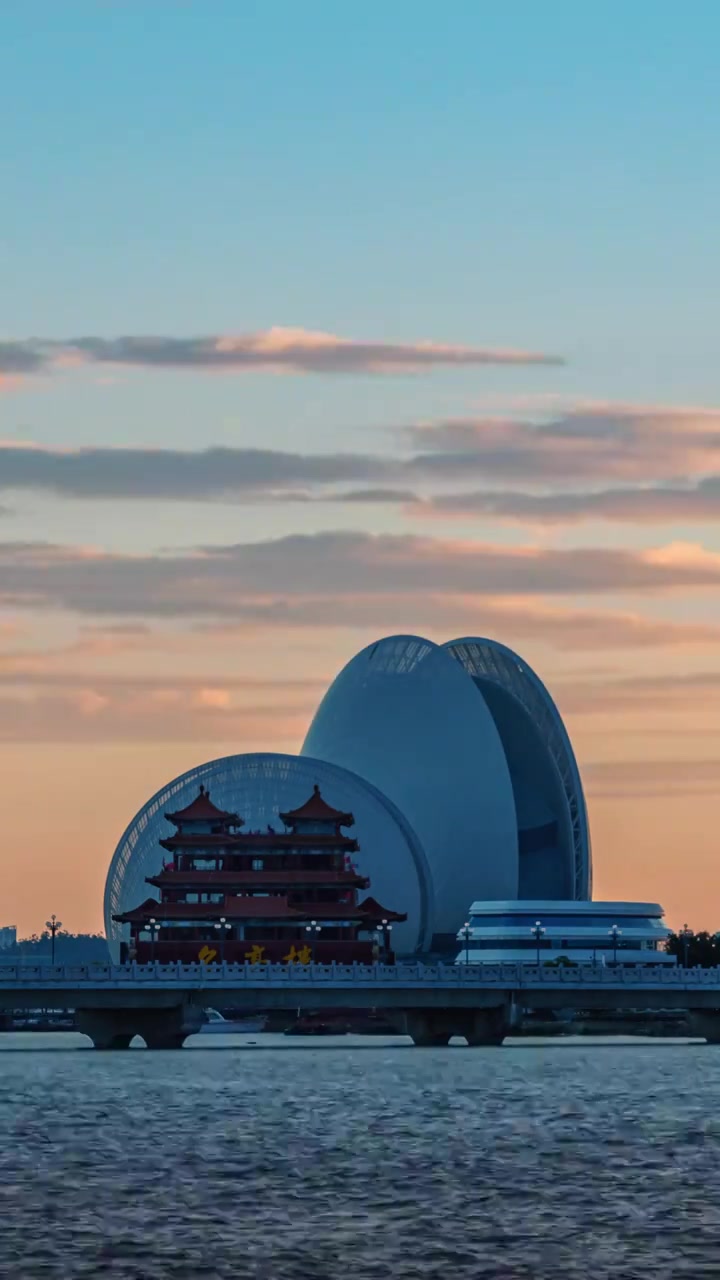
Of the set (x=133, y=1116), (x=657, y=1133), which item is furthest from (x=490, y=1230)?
(x=133, y=1116)

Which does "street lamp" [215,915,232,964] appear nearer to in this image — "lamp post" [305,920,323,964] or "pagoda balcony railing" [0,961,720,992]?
"lamp post" [305,920,323,964]

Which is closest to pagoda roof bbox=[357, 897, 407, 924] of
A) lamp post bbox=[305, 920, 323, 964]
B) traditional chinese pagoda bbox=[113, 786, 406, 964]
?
traditional chinese pagoda bbox=[113, 786, 406, 964]

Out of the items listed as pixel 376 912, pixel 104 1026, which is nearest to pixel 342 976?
pixel 104 1026

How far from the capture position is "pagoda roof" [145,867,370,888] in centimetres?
19475

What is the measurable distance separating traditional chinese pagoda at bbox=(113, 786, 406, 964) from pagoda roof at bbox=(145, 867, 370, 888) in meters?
0.07

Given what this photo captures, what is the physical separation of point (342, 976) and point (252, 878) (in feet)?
181

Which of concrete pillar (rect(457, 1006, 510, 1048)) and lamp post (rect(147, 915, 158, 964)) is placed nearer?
concrete pillar (rect(457, 1006, 510, 1048))

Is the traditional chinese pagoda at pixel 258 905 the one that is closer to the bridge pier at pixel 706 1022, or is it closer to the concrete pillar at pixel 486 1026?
the bridge pier at pixel 706 1022

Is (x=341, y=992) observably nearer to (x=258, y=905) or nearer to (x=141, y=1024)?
(x=141, y=1024)

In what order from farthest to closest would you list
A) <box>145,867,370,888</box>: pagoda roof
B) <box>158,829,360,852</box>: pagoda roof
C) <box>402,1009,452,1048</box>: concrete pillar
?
1. <box>158,829,360,852</box>: pagoda roof
2. <box>145,867,370,888</box>: pagoda roof
3. <box>402,1009,452,1048</box>: concrete pillar

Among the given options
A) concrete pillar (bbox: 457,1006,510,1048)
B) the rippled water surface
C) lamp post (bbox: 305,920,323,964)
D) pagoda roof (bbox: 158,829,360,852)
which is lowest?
the rippled water surface

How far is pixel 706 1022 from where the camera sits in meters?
155

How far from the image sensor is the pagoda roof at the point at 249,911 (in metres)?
192

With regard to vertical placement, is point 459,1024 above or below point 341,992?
below
